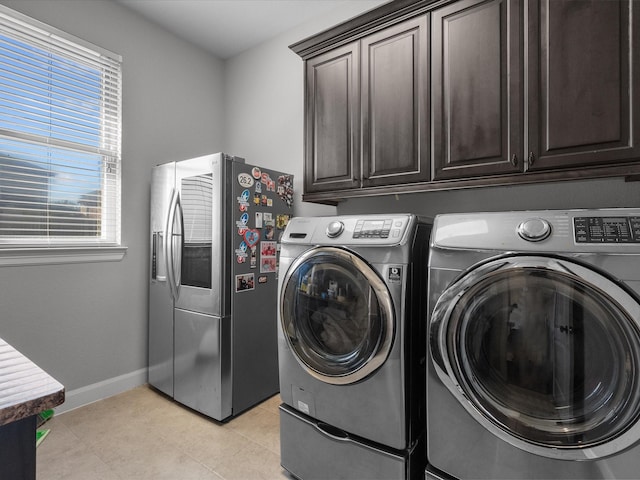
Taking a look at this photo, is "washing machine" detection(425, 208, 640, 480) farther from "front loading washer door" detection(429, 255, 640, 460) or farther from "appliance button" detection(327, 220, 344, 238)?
"appliance button" detection(327, 220, 344, 238)

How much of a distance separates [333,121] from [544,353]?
158cm

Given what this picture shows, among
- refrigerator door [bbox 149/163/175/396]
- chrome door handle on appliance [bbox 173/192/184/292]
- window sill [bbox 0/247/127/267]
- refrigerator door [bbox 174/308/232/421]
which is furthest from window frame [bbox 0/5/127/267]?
refrigerator door [bbox 174/308/232/421]

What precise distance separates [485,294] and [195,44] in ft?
10.7

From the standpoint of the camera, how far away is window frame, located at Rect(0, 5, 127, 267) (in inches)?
82.0

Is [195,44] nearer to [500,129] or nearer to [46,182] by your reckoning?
[46,182]

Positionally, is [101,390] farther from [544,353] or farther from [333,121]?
[544,353]

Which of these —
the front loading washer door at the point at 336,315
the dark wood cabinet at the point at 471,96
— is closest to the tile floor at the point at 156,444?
the front loading washer door at the point at 336,315

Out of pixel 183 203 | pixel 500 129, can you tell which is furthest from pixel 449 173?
pixel 183 203

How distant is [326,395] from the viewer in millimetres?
1536

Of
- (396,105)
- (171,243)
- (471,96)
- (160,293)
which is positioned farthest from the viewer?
(160,293)

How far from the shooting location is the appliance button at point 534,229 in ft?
3.55

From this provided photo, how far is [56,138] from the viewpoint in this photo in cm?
226

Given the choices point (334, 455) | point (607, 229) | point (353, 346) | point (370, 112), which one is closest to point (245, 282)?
point (353, 346)

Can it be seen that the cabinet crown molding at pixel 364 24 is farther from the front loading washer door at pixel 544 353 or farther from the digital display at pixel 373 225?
the front loading washer door at pixel 544 353
